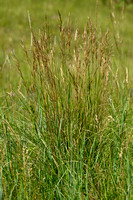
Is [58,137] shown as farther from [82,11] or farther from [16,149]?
[82,11]

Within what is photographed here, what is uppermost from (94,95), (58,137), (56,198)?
(94,95)

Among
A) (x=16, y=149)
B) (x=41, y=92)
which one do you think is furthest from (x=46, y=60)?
(x=16, y=149)

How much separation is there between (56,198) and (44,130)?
43cm

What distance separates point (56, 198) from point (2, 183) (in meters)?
0.31

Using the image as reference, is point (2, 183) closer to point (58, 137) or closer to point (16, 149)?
point (16, 149)

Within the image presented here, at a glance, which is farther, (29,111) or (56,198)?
(29,111)

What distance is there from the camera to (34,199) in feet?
6.39

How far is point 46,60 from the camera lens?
6.86ft


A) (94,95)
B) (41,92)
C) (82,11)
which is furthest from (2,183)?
(82,11)

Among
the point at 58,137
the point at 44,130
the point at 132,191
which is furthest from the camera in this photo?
the point at 44,130

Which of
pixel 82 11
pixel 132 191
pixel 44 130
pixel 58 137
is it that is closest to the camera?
pixel 132 191

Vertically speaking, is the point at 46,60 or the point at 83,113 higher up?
the point at 46,60

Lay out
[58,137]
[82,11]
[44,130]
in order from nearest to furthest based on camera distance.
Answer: [58,137]
[44,130]
[82,11]

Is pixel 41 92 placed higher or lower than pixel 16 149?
higher
